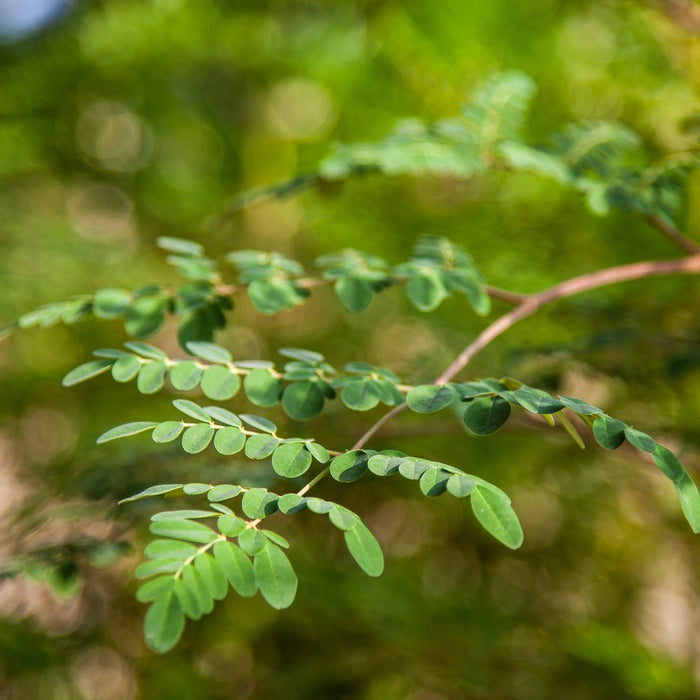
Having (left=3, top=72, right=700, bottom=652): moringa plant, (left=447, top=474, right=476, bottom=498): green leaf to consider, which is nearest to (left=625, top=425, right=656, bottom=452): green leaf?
(left=3, top=72, right=700, bottom=652): moringa plant

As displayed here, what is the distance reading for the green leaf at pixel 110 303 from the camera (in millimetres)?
697

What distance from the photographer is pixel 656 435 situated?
96cm

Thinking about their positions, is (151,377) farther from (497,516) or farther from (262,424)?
(497,516)

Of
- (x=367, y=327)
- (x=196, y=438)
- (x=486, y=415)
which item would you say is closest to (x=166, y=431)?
(x=196, y=438)

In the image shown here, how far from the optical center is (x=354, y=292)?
691 millimetres

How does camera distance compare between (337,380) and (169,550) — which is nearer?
(169,550)

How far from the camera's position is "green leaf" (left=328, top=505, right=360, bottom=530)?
17.2 inches

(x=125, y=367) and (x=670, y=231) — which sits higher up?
(x=125, y=367)

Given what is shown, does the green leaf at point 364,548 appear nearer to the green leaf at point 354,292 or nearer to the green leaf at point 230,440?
the green leaf at point 230,440

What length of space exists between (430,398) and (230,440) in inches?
5.8

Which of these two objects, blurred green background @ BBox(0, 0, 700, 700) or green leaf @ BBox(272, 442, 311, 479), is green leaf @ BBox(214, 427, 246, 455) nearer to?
green leaf @ BBox(272, 442, 311, 479)

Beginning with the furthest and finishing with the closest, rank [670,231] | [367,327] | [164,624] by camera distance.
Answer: [367,327]
[670,231]
[164,624]

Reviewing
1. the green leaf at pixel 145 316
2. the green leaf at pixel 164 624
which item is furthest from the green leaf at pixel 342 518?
the green leaf at pixel 145 316

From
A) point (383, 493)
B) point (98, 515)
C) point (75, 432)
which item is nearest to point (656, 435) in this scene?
point (98, 515)
